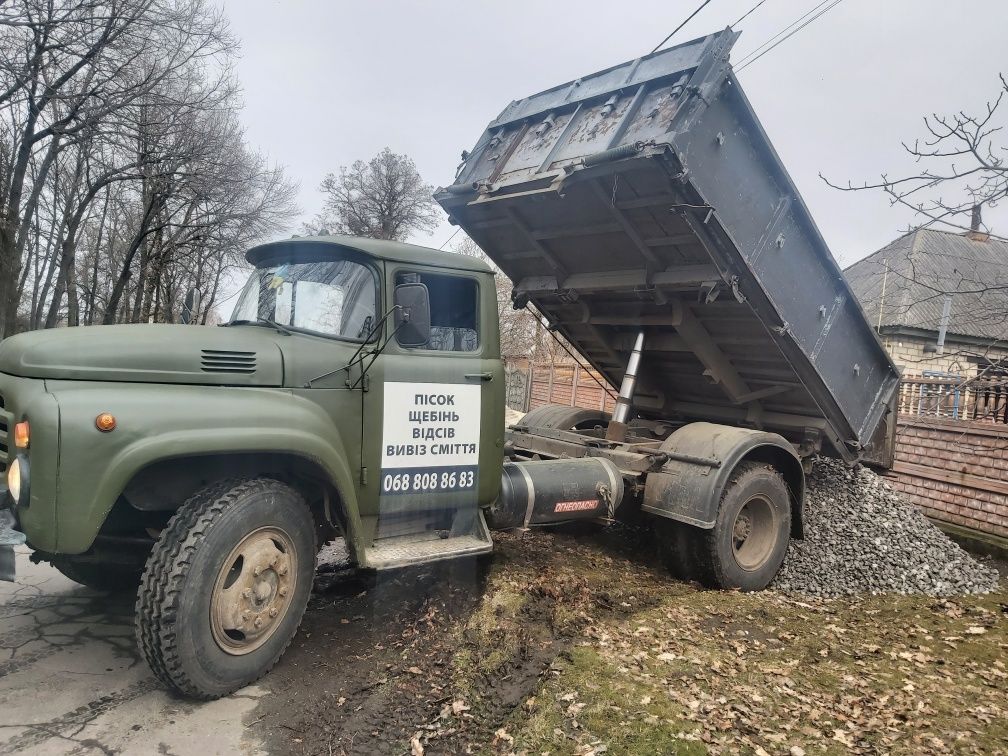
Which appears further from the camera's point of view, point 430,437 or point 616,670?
point 430,437

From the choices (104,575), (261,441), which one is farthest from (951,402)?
(104,575)

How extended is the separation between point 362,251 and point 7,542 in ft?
7.41

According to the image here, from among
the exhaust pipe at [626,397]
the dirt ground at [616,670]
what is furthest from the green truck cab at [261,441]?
the exhaust pipe at [626,397]

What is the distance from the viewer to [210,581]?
317 centimetres

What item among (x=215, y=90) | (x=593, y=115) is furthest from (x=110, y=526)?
(x=215, y=90)

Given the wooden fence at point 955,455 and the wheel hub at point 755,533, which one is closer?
→ the wheel hub at point 755,533

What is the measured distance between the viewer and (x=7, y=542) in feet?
10.1

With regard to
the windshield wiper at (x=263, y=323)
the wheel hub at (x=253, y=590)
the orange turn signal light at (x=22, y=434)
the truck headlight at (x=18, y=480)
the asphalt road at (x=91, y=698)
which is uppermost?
the windshield wiper at (x=263, y=323)

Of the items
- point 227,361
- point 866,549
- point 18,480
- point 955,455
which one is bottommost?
point 866,549

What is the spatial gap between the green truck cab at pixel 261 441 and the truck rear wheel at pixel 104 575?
17mm

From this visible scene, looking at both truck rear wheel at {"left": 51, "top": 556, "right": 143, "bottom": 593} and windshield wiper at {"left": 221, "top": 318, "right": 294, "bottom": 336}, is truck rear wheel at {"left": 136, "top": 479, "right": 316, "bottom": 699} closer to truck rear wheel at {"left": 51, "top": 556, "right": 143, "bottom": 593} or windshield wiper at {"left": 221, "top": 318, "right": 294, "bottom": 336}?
windshield wiper at {"left": 221, "top": 318, "right": 294, "bottom": 336}

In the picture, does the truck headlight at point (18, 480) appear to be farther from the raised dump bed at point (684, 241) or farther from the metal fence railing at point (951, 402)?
the metal fence railing at point (951, 402)

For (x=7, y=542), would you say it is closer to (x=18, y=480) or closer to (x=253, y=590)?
(x=18, y=480)

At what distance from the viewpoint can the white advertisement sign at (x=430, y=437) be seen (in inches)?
158
